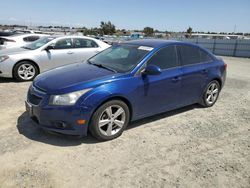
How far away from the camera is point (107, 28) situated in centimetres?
6012

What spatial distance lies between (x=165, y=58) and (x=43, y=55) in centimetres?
455

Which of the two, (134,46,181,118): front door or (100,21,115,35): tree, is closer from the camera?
(134,46,181,118): front door

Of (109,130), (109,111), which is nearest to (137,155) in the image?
(109,130)

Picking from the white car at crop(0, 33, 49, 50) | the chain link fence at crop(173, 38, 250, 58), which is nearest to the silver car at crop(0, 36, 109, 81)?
the white car at crop(0, 33, 49, 50)

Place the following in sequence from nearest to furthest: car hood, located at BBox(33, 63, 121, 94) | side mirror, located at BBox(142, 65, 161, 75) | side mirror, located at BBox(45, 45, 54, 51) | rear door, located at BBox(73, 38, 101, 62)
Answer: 1. car hood, located at BBox(33, 63, 121, 94)
2. side mirror, located at BBox(142, 65, 161, 75)
3. side mirror, located at BBox(45, 45, 54, 51)
4. rear door, located at BBox(73, 38, 101, 62)

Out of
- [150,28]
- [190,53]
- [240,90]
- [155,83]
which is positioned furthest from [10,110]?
[150,28]

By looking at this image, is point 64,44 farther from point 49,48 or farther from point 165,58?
point 165,58

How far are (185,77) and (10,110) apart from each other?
139 inches

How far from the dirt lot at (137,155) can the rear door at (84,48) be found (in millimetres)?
3776

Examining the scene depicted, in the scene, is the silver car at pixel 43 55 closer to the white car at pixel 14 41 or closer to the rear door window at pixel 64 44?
the rear door window at pixel 64 44

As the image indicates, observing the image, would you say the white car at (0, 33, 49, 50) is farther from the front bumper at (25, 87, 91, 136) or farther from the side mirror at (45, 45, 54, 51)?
the front bumper at (25, 87, 91, 136)

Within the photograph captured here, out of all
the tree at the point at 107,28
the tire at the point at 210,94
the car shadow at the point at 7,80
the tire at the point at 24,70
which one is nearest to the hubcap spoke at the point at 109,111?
the tire at the point at 210,94

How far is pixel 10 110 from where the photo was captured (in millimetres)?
5086

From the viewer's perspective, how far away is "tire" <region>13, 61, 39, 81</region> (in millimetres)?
7422
